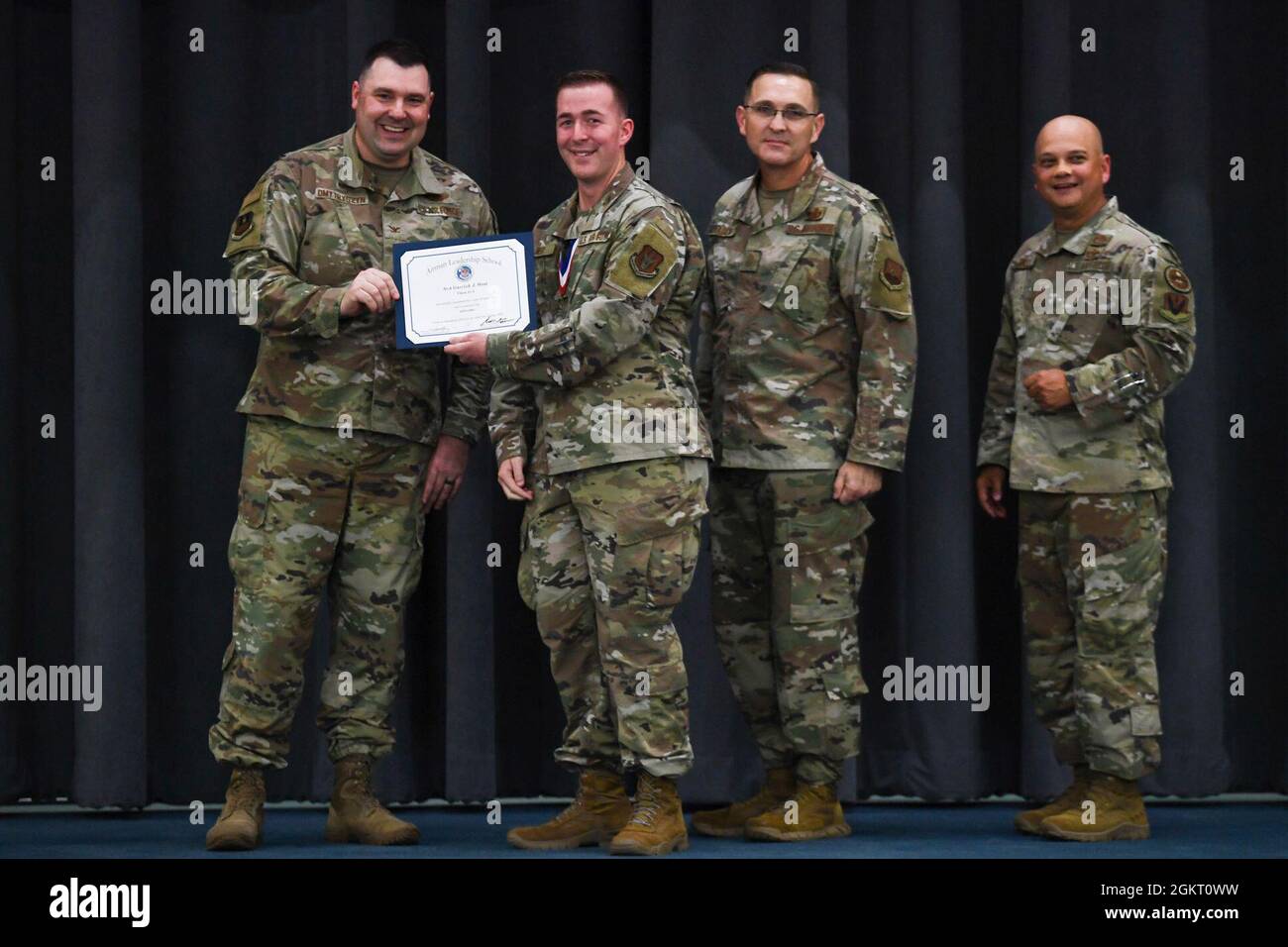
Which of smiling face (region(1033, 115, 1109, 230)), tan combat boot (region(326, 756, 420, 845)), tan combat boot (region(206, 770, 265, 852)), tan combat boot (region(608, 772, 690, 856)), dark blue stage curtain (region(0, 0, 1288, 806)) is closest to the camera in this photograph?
tan combat boot (region(608, 772, 690, 856))

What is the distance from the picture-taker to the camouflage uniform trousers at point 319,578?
11.8 feet

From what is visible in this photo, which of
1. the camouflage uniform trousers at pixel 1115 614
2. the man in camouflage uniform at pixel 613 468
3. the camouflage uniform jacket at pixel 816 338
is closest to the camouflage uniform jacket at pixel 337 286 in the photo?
the man in camouflage uniform at pixel 613 468

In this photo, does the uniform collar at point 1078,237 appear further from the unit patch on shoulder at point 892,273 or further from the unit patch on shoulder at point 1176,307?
the unit patch on shoulder at point 892,273

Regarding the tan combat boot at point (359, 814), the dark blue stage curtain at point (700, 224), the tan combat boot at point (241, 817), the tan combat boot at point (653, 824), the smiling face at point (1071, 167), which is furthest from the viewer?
the dark blue stage curtain at point (700, 224)

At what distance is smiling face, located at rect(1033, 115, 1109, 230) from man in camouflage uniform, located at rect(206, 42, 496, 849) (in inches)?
58.6

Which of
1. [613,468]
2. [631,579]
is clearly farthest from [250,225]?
[631,579]

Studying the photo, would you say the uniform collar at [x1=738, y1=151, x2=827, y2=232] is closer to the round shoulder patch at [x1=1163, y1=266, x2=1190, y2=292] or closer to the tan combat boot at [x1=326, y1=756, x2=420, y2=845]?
the round shoulder patch at [x1=1163, y1=266, x2=1190, y2=292]

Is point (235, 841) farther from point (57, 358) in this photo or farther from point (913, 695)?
point (913, 695)

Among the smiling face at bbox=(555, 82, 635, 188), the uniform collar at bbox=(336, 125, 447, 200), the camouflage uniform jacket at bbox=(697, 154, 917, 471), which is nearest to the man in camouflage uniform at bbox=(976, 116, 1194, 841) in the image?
the camouflage uniform jacket at bbox=(697, 154, 917, 471)

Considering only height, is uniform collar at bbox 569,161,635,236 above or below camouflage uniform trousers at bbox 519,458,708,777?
above

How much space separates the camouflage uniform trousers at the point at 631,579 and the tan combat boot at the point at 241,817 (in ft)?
2.68

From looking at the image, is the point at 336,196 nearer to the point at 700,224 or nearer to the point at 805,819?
the point at 700,224

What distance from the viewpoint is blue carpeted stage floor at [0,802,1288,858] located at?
3.54m

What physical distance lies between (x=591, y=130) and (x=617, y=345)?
52 cm
